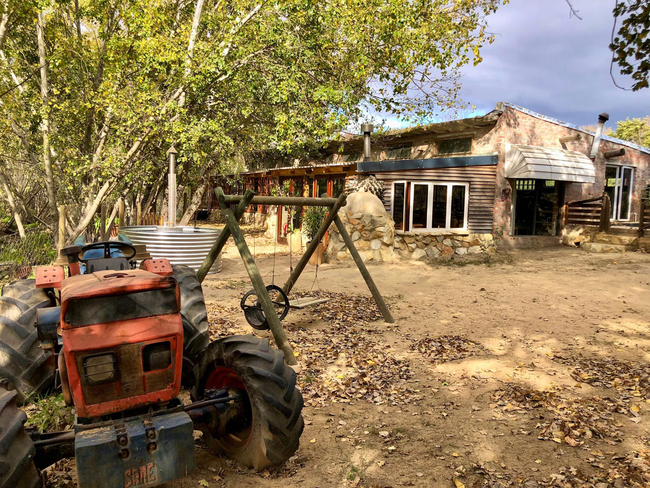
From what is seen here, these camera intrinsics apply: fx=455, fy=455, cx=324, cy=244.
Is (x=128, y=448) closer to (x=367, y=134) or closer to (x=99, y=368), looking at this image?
(x=99, y=368)

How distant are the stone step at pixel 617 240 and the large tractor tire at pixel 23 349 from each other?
16.1 metres

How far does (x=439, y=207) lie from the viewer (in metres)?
15.0

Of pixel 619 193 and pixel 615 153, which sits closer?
pixel 615 153

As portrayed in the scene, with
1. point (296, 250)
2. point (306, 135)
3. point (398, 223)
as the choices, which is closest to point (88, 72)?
point (306, 135)

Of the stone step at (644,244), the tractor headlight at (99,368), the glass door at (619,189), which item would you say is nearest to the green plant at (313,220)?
the stone step at (644,244)

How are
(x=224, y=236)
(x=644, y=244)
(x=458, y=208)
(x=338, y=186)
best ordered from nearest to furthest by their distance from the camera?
(x=224, y=236) < (x=644, y=244) < (x=458, y=208) < (x=338, y=186)

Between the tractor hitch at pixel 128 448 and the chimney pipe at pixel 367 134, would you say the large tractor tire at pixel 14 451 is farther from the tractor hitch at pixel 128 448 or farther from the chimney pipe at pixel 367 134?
the chimney pipe at pixel 367 134

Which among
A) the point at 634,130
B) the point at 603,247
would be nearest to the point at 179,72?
the point at 603,247

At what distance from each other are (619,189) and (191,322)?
19.8m

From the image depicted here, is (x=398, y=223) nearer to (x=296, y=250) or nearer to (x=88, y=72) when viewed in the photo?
(x=296, y=250)

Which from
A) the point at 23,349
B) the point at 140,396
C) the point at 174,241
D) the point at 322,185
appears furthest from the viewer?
the point at 322,185

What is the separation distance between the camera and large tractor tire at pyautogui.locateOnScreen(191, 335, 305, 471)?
2.75 metres

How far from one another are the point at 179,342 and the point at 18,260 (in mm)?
9075

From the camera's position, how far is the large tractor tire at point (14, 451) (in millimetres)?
2125
